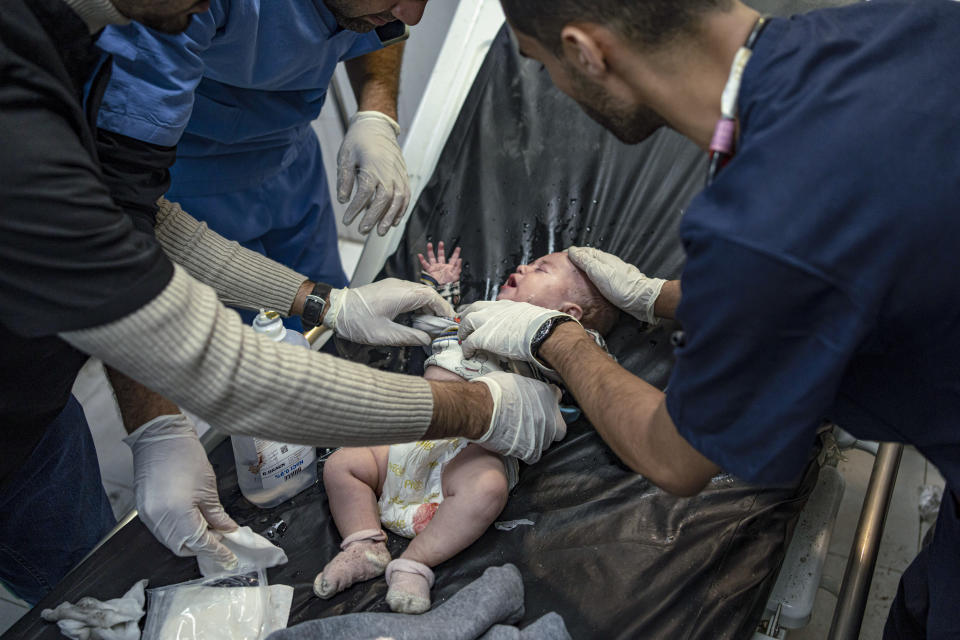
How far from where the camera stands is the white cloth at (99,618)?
1.30m

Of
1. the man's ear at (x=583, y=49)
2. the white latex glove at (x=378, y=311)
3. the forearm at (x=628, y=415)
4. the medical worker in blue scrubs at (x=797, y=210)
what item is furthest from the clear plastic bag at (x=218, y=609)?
the man's ear at (x=583, y=49)

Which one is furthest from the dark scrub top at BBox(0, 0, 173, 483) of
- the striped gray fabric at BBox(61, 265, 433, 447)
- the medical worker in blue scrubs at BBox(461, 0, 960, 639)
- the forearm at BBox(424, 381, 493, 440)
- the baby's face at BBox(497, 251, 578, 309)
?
the baby's face at BBox(497, 251, 578, 309)

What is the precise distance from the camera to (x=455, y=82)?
236cm

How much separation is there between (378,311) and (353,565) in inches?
23.8

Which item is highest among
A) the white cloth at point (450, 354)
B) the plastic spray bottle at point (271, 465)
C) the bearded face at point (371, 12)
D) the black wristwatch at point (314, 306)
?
the bearded face at point (371, 12)

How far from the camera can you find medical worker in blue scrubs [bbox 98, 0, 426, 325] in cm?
133

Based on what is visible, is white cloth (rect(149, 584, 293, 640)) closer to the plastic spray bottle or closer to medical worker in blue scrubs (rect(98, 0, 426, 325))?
the plastic spray bottle

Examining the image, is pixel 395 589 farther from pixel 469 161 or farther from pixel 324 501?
pixel 469 161

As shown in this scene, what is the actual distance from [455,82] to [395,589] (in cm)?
166

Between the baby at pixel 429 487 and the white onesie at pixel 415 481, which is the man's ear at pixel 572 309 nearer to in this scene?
the baby at pixel 429 487

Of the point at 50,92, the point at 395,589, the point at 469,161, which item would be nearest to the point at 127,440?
the point at 395,589

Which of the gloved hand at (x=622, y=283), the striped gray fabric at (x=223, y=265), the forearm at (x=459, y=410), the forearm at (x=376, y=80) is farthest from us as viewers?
the forearm at (x=376, y=80)

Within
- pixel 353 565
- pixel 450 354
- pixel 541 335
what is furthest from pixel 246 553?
pixel 541 335

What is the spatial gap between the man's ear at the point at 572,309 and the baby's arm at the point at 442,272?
33 centimetres
